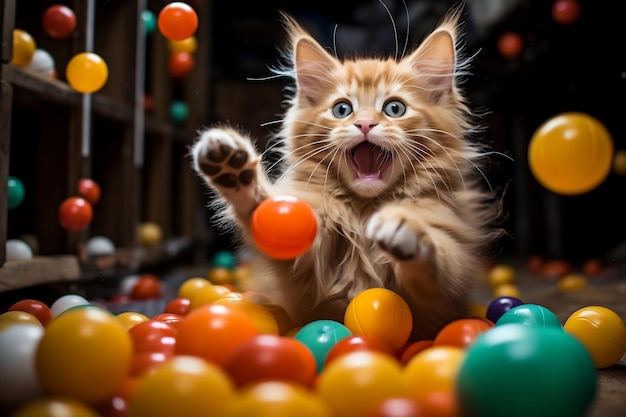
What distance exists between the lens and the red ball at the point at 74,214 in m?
2.10

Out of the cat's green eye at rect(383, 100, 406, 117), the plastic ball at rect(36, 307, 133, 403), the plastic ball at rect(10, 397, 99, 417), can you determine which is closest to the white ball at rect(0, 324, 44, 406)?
the plastic ball at rect(36, 307, 133, 403)

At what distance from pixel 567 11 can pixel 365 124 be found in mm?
1839

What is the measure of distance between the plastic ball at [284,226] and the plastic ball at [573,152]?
0.99 metres

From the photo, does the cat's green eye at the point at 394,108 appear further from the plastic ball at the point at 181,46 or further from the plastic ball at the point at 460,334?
the plastic ball at the point at 181,46

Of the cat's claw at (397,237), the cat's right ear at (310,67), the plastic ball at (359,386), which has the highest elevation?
the cat's right ear at (310,67)

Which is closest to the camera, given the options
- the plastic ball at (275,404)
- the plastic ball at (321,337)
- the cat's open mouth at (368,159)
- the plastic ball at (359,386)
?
the plastic ball at (275,404)

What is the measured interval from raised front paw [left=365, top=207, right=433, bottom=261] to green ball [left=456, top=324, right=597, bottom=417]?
12.4 inches

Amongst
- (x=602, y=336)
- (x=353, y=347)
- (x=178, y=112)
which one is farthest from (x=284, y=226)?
(x=178, y=112)

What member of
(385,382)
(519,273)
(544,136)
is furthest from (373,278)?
(519,273)

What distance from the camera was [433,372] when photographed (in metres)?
0.89

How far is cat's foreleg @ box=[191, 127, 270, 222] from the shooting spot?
1232 mm

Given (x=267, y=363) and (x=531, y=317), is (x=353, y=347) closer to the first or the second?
(x=267, y=363)

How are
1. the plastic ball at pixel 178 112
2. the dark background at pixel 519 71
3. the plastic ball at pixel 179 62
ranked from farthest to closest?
the plastic ball at pixel 178 112 < the plastic ball at pixel 179 62 < the dark background at pixel 519 71

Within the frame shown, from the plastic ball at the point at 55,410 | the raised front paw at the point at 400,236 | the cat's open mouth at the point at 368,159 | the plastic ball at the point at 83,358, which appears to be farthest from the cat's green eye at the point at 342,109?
the plastic ball at the point at 55,410
